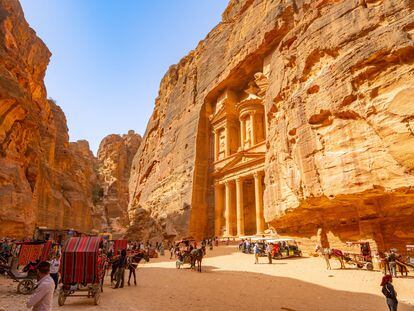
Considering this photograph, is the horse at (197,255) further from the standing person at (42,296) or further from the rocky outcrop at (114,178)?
the rocky outcrop at (114,178)

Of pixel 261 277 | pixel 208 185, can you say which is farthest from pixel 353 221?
pixel 208 185

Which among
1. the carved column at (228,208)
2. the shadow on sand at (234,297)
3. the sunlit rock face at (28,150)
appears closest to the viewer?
the shadow on sand at (234,297)

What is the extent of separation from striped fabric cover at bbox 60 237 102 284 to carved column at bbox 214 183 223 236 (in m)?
26.4

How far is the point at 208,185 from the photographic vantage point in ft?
121

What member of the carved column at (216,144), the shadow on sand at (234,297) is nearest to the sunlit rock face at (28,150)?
the shadow on sand at (234,297)

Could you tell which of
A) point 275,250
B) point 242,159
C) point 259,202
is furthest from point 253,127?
point 275,250

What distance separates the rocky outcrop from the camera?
224 ft

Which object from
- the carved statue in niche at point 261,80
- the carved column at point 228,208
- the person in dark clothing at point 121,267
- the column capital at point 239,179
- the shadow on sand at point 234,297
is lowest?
the shadow on sand at point 234,297

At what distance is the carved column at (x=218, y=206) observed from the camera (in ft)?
112

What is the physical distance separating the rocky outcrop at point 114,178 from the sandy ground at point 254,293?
53275mm

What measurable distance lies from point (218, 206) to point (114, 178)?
4621 cm

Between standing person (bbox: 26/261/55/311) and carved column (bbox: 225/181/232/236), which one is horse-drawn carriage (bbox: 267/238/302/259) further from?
standing person (bbox: 26/261/55/311)

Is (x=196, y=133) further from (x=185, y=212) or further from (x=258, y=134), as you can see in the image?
(x=185, y=212)

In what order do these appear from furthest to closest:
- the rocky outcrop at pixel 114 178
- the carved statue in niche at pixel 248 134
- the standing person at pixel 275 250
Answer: the rocky outcrop at pixel 114 178 → the carved statue in niche at pixel 248 134 → the standing person at pixel 275 250
